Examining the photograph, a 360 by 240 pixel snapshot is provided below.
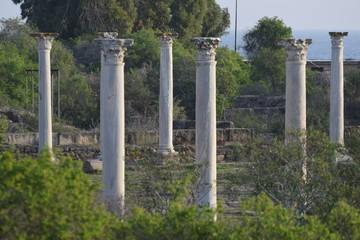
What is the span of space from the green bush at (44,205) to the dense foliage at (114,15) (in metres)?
42.0

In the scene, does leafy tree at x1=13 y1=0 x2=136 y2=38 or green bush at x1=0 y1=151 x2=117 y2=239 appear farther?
leafy tree at x1=13 y1=0 x2=136 y2=38

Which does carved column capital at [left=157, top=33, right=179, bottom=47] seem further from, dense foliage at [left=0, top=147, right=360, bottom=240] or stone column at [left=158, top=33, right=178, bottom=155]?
dense foliage at [left=0, top=147, right=360, bottom=240]

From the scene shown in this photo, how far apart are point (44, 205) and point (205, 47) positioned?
769 cm

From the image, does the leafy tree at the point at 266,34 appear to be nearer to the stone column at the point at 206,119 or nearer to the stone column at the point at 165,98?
the stone column at the point at 165,98

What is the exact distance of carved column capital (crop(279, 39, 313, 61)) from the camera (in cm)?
2156

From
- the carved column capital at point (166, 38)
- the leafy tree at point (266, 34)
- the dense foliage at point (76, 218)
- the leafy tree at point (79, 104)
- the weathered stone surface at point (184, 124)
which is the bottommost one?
the dense foliage at point (76, 218)

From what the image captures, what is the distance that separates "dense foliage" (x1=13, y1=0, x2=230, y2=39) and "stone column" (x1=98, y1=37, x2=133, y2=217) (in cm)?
3642

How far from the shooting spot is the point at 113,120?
1909 centimetres

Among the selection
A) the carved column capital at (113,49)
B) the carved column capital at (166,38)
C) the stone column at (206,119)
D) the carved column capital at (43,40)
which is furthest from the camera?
the carved column capital at (166,38)

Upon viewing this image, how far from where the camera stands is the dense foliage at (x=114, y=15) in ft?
183

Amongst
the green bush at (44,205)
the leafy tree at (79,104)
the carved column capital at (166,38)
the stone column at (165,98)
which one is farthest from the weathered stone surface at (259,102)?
the green bush at (44,205)

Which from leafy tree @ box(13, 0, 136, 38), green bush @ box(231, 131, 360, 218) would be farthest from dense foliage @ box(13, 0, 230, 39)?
green bush @ box(231, 131, 360, 218)

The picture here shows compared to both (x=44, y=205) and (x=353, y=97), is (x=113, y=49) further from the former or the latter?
(x=353, y=97)

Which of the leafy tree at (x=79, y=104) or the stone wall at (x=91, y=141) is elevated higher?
the leafy tree at (x=79, y=104)
